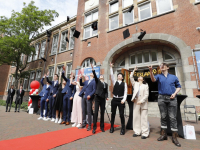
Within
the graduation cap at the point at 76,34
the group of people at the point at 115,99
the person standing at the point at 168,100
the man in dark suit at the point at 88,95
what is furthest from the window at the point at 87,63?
the person standing at the point at 168,100

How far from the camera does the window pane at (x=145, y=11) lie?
9734mm

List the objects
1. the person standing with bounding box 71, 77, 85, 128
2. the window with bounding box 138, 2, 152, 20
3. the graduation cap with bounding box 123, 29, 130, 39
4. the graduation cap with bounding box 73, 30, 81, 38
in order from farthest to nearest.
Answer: the graduation cap with bounding box 73, 30, 81, 38 → the graduation cap with bounding box 123, 29, 130, 39 → the window with bounding box 138, 2, 152, 20 → the person standing with bounding box 71, 77, 85, 128

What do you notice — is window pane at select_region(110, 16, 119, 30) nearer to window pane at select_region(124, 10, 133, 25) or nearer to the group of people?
window pane at select_region(124, 10, 133, 25)

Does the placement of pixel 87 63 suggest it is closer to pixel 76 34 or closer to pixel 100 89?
pixel 76 34

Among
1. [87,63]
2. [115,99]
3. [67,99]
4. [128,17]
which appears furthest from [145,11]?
[67,99]

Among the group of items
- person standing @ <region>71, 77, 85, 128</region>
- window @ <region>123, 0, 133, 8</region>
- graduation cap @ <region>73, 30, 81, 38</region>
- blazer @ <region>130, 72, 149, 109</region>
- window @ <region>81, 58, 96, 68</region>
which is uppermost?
window @ <region>123, 0, 133, 8</region>

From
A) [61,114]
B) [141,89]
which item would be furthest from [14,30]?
[141,89]

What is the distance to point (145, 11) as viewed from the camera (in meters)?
9.89

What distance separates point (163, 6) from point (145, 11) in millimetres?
1321

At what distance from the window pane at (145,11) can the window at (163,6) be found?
0.69m

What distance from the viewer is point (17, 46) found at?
47.3 ft

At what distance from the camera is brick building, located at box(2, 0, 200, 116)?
754cm

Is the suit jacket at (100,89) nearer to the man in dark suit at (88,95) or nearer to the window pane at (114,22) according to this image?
the man in dark suit at (88,95)

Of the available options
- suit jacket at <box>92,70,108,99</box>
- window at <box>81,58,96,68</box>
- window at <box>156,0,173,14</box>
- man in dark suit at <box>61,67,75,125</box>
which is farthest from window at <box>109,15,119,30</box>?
suit jacket at <box>92,70,108,99</box>
